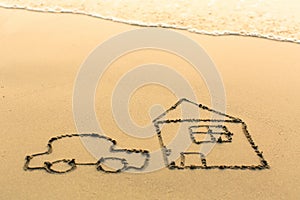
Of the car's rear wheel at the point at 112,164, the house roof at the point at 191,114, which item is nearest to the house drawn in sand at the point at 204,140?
the house roof at the point at 191,114

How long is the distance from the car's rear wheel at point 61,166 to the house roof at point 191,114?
1.05 m

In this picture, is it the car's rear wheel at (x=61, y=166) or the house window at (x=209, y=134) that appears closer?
the car's rear wheel at (x=61, y=166)

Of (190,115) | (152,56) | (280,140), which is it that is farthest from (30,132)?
(280,140)

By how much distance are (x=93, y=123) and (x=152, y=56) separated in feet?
5.54

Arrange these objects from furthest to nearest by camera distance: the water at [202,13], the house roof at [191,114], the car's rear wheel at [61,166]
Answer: the water at [202,13] < the house roof at [191,114] < the car's rear wheel at [61,166]

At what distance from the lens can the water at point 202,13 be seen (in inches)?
262

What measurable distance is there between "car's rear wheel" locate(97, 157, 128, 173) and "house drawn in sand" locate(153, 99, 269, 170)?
41 cm

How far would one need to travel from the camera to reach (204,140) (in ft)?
13.7

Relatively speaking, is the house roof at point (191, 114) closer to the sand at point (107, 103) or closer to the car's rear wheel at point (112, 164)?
the sand at point (107, 103)

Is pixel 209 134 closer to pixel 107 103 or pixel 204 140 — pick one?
pixel 204 140

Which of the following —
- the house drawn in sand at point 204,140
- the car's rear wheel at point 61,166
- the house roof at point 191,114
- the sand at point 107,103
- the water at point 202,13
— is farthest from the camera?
the water at point 202,13

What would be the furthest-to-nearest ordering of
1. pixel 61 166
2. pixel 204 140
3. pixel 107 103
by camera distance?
pixel 107 103 → pixel 204 140 → pixel 61 166

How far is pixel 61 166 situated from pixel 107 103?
3.66 ft

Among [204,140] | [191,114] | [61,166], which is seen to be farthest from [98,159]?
[191,114]
